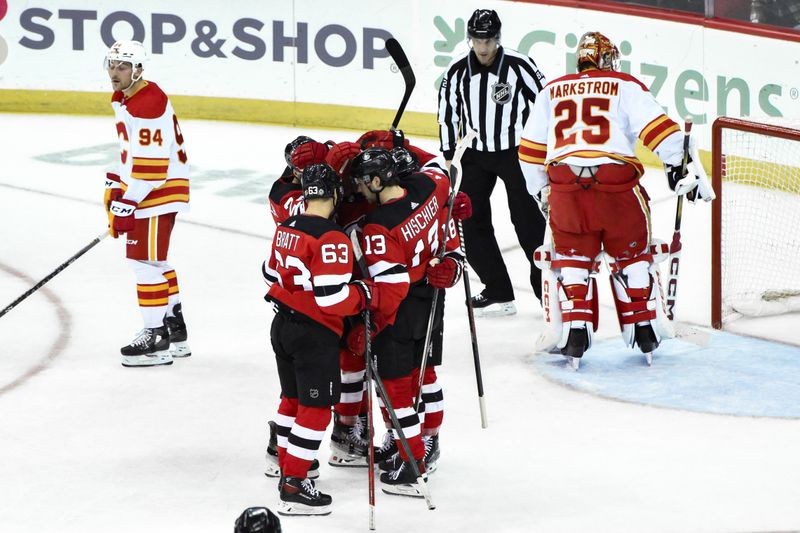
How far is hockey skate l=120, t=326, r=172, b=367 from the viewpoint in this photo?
552 centimetres

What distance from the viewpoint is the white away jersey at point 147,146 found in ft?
17.3

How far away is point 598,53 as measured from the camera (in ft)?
17.2

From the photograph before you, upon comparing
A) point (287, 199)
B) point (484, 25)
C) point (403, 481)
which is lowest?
point (403, 481)

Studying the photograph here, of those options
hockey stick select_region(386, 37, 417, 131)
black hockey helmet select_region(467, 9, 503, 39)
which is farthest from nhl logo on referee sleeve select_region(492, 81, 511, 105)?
hockey stick select_region(386, 37, 417, 131)

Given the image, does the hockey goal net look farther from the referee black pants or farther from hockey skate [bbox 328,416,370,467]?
hockey skate [bbox 328,416,370,467]

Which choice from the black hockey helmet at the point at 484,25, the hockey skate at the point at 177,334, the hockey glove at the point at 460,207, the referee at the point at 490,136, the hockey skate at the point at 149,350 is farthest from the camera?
the referee at the point at 490,136

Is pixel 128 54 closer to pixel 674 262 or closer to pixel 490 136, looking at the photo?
pixel 490 136

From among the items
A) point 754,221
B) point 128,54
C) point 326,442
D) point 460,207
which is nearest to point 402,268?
point 460,207

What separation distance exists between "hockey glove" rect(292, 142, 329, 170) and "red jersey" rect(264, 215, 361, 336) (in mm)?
216

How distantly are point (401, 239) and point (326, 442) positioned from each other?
3.14 feet

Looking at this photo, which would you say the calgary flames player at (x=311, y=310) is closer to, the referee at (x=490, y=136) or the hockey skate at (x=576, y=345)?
the hockey skate at (x=576, y=345)

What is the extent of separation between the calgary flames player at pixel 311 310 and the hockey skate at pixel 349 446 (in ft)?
1.24

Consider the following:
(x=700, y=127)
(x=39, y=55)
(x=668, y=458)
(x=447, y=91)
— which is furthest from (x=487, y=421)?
(x=39, y=55)

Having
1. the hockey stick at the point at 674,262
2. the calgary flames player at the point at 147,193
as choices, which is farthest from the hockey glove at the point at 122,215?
the hockey stick at the point at 674,262
